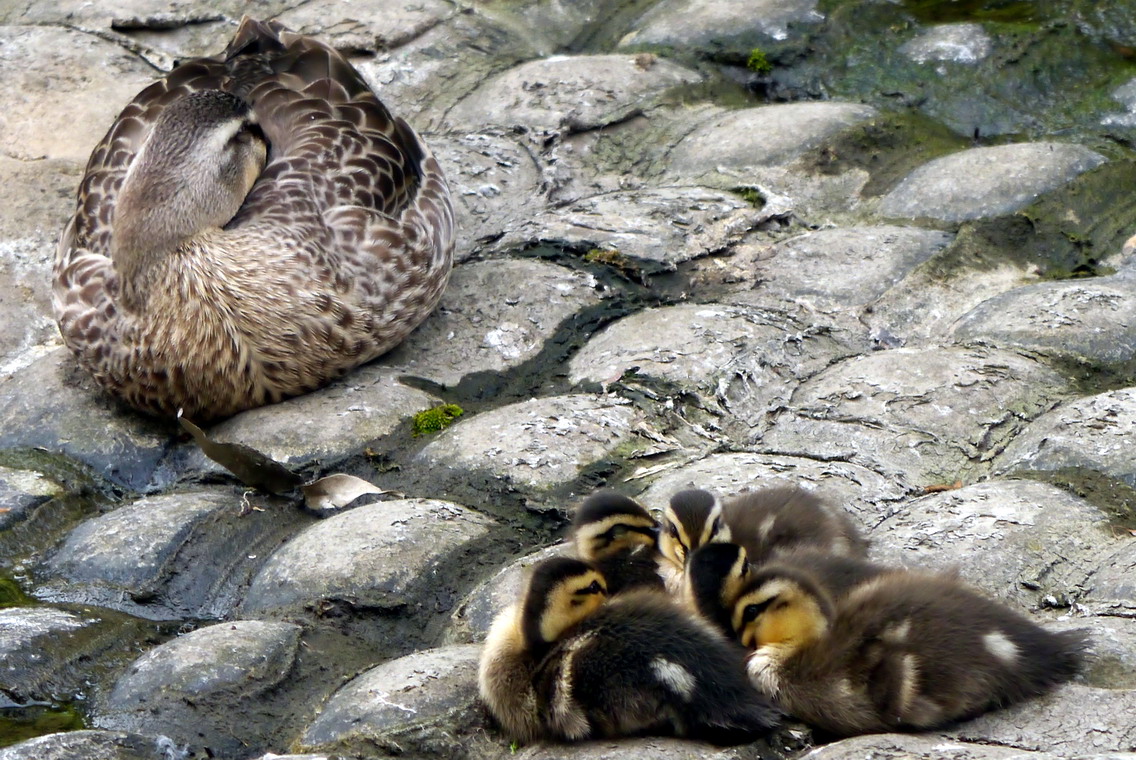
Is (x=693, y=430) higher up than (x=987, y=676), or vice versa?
(x=987, y=676)

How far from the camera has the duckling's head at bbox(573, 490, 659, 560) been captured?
170 inches

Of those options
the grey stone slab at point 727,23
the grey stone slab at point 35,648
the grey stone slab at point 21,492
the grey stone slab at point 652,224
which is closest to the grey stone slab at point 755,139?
the grey stone slab at point 652,224

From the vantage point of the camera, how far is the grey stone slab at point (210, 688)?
4.17m

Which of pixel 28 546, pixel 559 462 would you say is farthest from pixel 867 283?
pixel 28 546

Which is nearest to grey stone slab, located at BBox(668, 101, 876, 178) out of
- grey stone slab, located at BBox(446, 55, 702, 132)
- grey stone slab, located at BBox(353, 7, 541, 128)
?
grey stone slab, located at BBox(446, 55, 702, 132)

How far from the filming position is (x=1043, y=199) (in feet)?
23.7

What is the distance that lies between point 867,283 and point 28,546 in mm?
3904

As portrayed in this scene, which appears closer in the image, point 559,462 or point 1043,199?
point 559,462

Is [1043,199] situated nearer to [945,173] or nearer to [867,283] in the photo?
[945,173]

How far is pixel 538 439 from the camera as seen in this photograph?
18.6 ft

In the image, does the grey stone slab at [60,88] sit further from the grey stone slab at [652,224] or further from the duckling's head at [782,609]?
the duckling's head at [782,609]

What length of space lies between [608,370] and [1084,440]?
208cm

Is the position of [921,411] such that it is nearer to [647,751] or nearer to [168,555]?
[647,751]

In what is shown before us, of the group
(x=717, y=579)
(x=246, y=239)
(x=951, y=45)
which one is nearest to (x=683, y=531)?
(x=717, y=579)
